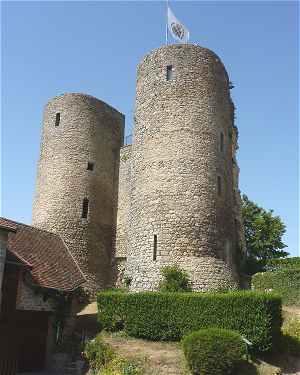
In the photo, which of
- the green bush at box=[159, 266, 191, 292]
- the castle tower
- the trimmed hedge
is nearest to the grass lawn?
the trimmed hedge

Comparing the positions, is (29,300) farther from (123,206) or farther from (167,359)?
(123,206)

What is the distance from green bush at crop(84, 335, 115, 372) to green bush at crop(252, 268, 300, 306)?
30.0 feet

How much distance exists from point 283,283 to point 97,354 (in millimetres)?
10076

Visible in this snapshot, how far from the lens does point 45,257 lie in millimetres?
21859

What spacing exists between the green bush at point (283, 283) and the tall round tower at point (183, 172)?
5.85 feet

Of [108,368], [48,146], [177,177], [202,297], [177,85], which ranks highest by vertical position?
[177,85]

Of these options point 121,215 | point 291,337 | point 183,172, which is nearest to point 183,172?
point 183,172

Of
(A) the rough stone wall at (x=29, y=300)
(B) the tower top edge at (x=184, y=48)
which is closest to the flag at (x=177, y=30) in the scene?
(B) the tower top edge at (x=184, y=48)

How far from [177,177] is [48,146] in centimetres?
999

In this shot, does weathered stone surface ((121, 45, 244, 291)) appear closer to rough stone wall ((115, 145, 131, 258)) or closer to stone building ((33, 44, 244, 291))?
stone building ((33, 44, 244, 291))

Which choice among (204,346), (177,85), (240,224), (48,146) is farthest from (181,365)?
(48,146)

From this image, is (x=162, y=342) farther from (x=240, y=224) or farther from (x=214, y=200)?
(x=240, y=224)

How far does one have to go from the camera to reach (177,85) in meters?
24.0

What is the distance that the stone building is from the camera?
21.9 m
